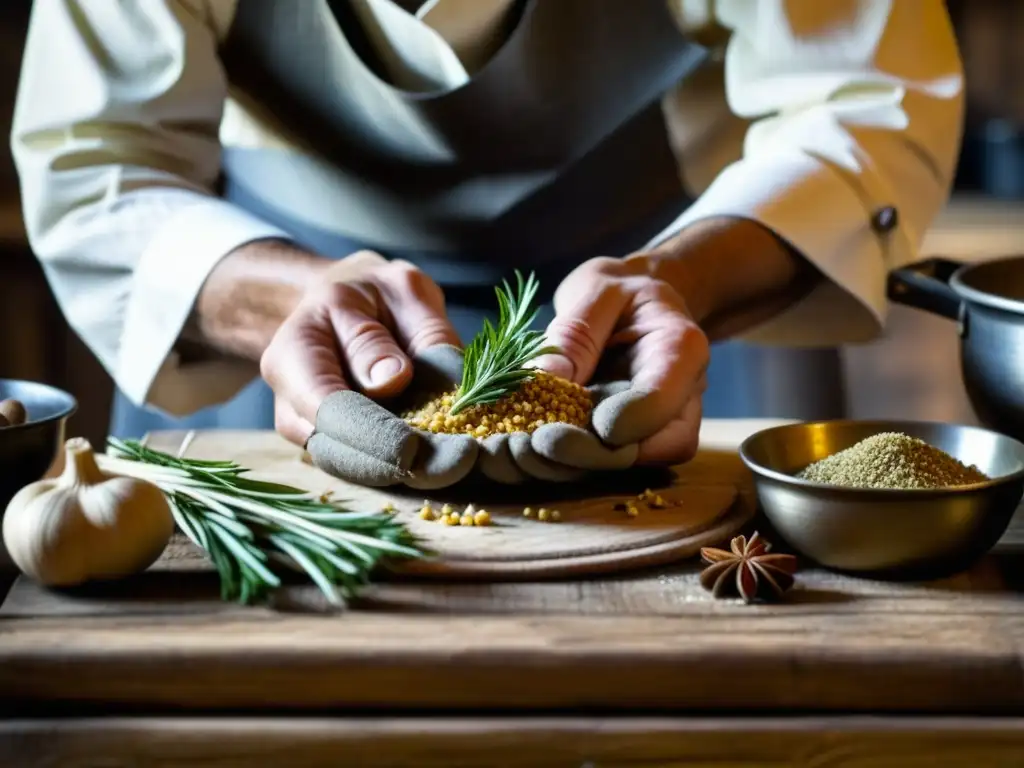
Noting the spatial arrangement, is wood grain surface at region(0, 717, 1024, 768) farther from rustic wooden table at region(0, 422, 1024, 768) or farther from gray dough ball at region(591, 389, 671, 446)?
gray dough ball at region(591, 389, 671, 446)

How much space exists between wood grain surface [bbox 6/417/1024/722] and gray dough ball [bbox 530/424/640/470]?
0.20 metres

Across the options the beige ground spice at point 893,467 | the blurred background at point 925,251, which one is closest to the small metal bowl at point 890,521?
the beige ground spice at point 893,467

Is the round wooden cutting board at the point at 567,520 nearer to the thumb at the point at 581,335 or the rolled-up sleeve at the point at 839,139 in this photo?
the thumb at the point at 581,335

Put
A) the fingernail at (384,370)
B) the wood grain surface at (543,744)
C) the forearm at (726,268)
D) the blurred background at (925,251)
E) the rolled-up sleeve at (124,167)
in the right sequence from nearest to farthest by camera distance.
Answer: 1. the wood grain surface at (543,744)
2. the fingernail at (384,370)
3. the forearm at (726,268)
4. the rolled-up sleeve at (124,167)
5. the blurred background at (925,251)

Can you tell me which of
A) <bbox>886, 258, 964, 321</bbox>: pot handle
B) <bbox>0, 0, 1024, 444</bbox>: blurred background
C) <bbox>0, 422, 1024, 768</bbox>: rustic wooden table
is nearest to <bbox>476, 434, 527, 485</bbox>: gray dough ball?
<bbox>0, 422, 1024, 768</bbox>: rustic wooden table

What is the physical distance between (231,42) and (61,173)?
30cm

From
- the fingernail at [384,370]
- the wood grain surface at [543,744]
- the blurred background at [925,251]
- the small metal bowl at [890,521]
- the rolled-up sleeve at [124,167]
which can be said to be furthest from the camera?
the blurred background at [925,251]

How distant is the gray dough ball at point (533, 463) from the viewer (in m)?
1.11

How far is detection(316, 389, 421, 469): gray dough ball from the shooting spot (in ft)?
3.61

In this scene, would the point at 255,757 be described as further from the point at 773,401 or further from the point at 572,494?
the point at 773,401

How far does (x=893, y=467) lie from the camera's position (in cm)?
101

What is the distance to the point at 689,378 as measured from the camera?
1222 mm

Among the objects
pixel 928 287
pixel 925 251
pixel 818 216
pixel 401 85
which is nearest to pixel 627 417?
pixel 928 287

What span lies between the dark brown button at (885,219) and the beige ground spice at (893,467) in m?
0.56
